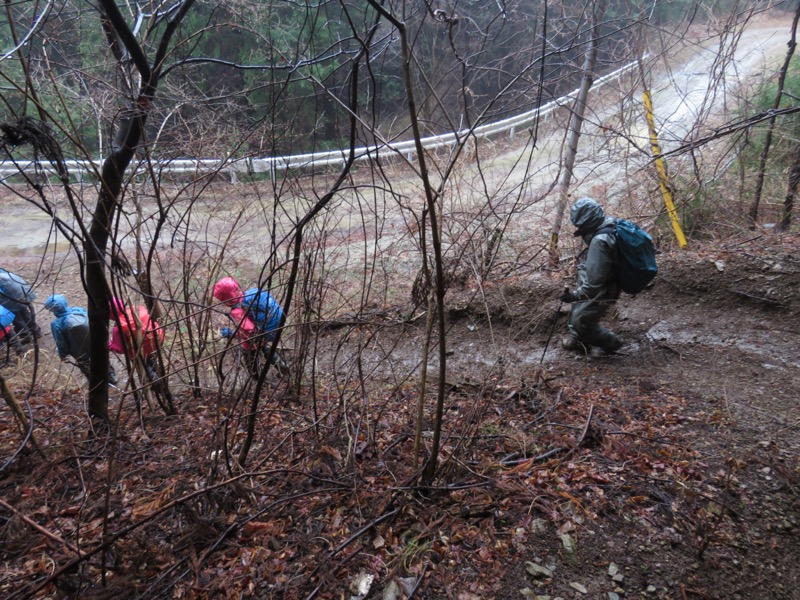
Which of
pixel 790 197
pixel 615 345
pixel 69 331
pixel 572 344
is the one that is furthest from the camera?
pixel 790 197

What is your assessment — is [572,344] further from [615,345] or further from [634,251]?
[634,251]

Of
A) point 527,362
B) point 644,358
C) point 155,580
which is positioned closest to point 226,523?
point 155,580

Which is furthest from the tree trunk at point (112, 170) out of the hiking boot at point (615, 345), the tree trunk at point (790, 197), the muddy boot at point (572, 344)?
the tree trunk at point (790, 197)

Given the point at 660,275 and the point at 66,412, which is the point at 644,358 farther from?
the point at 66,412

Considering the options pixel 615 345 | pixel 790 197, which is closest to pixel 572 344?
pixel 615 345

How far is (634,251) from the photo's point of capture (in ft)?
14.7

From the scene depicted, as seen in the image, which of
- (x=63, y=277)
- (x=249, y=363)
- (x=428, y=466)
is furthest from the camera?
(x=63, y=277)

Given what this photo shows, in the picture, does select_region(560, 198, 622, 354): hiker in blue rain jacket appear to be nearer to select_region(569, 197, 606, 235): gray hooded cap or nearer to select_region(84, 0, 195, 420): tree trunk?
select_region(569, 197, 606, 235): gray hooded cap

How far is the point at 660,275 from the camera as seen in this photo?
6098 millimetres

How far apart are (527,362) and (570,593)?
360 cm

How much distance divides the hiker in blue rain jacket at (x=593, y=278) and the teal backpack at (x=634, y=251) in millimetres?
52

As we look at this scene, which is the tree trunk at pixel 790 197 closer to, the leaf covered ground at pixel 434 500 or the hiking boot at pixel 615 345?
the leaf covered ground at pixel 434 500

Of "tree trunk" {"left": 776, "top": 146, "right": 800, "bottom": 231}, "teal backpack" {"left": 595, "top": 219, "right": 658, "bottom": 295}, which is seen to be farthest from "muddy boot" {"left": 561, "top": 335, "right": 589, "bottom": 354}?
"tree trunk" {"left": 776, "top": 146, "right": 800, "bottom": 231}

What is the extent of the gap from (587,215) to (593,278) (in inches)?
24.8
